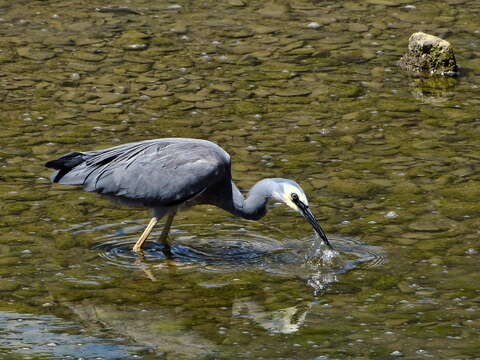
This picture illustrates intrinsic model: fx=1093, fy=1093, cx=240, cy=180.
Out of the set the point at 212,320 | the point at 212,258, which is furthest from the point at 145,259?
the point at 212,320

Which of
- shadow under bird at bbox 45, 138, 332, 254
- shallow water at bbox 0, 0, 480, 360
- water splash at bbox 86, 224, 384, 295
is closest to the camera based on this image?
shallow water at bbox 0, 0, 480, 360

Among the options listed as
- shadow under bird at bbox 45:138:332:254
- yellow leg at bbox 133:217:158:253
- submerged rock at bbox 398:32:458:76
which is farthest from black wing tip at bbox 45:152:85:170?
submerged rock at bbox 398:32:458:76

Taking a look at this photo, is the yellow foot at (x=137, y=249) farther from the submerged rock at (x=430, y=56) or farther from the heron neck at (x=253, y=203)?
the submerged rock at (x=430, y=56)

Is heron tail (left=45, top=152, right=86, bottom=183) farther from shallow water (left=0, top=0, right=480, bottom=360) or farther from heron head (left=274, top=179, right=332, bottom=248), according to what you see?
heron head (left=274, top=179, right=332, bottom=248)

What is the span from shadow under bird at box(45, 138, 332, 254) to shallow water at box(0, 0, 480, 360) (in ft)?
1.28

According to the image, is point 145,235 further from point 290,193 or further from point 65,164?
point 290,193

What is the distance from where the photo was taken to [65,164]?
29.6 feet

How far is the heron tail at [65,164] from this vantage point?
8988 millimetres

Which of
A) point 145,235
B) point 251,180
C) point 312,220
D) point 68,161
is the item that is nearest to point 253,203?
point 312,220

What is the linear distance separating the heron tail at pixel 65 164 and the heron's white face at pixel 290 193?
1.68 meters

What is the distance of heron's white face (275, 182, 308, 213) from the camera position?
866 centimetres

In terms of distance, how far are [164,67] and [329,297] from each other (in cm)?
610

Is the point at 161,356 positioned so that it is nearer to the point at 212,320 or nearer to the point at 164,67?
the point at 212,320

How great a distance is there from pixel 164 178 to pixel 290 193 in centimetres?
105
